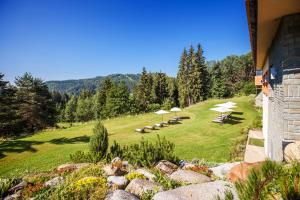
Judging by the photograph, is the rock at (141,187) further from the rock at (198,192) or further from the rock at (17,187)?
the rock at (17,187)

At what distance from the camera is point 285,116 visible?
4.55 metres

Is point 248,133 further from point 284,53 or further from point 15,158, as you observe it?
point 15,158

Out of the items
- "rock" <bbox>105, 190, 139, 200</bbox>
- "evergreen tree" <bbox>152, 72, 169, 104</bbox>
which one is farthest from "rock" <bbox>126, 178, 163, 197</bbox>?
"evergreen tree" <bbox>152, 72, 169, 104</bbox>

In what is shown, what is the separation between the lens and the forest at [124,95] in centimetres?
3056

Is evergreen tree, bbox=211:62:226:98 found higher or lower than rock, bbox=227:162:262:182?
higher

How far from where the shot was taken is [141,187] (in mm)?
4812

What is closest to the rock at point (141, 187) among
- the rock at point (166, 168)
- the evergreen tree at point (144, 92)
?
the rock at point (166, 168)

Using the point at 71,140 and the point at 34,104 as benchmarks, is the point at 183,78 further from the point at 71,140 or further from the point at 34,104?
the point at 71,140

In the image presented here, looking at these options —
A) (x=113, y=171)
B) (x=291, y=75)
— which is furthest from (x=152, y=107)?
(x=291, y=75)

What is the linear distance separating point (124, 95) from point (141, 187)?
43.1 meters

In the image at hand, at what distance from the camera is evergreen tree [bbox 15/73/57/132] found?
3500 centimetres

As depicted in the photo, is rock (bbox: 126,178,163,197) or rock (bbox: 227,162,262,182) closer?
rock (bbox: 227,162,262,182)

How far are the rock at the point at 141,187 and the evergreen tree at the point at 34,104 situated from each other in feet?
117

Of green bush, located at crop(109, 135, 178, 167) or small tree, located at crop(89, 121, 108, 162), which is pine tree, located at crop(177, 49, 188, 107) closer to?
small tree, located at crop(89, 121, 108, 162)
